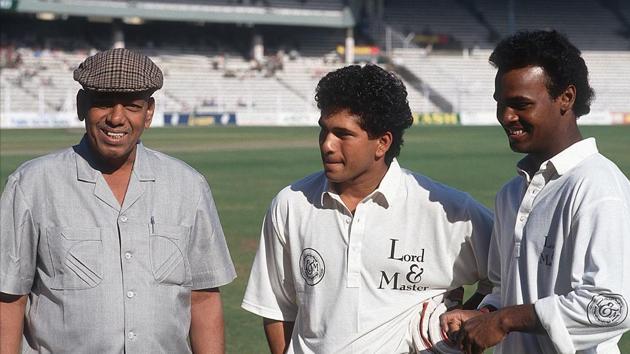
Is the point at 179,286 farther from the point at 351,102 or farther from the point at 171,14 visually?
the point at 171,14

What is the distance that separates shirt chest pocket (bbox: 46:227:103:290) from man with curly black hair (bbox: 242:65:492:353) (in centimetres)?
70

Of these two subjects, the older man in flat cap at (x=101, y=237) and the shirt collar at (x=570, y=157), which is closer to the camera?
the shirt collar at (x=570, y=157)

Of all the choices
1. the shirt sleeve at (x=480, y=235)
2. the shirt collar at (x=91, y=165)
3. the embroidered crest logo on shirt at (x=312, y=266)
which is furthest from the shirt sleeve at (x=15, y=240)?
the shirt sleeve at (x=480, y=235)

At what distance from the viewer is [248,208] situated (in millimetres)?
15414

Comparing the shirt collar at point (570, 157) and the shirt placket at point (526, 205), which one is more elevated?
the shirt collar at point (570, 157)

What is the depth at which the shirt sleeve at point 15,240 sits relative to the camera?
3.60 m

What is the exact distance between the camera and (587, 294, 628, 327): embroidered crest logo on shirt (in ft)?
10.1

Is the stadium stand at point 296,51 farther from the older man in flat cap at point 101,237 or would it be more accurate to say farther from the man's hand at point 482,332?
the man's hand at point 482,332

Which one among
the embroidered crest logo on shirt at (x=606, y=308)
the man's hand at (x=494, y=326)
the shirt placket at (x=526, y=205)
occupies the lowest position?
the man's hand at (x=494, y=326)

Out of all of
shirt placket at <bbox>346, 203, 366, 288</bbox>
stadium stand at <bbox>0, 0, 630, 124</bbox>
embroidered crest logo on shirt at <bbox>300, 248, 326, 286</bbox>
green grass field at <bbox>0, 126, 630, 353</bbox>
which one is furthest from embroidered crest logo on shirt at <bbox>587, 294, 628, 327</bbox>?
stadium stand at <bbox>0, 0, 630, 124</bbox>

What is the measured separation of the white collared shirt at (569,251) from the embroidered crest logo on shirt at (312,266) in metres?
0.68

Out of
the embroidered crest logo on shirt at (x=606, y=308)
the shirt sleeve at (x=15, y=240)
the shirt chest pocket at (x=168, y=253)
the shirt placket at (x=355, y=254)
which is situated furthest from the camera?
the shirt placket at (x=355, y=254)

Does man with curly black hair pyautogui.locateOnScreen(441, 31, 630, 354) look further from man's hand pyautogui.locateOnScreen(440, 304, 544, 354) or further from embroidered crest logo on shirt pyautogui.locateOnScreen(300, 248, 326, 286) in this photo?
embroidered crest logo on shirt pyautogui.locateOnScreen(300, 248, 326, 286)

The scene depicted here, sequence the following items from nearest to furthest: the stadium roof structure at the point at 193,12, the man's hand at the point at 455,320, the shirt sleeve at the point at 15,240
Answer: the man's hand at the point at 455,320 → the shirt sleeve at the point at 15,240 → the stadium roof structure at the point at 193,12
